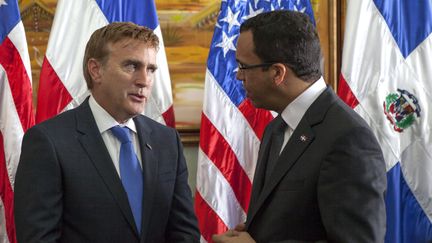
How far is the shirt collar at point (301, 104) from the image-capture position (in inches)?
75.4

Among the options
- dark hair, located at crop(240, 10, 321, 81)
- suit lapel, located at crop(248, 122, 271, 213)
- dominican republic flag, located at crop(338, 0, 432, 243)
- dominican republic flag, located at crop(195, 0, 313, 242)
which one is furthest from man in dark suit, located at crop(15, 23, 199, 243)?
dominican republic flag, located at crop(338, 0, 432, 243)

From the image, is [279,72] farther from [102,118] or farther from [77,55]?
[77,55]

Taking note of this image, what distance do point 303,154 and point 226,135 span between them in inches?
56.9

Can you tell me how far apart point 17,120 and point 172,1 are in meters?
1.09

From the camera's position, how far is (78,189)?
2.12 m

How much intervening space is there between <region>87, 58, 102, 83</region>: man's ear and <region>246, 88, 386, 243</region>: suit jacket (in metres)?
0.75

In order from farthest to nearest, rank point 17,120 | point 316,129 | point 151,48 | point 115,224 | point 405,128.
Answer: point 405,128 < point 17,120 < point 151,48 < point 115,224 < point 316,129

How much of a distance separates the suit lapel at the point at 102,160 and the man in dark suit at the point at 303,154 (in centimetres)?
41

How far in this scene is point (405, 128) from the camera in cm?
320

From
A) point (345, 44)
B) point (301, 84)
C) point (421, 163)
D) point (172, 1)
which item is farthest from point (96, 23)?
point (421, 163)

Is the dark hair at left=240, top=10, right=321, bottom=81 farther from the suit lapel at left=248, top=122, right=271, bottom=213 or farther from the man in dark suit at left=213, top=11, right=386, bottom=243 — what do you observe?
the suit lapel at left=248, top=122, right=271, bottom=213

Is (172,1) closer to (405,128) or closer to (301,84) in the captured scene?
(405,128)

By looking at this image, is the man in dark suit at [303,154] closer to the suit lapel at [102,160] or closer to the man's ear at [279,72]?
the man's ear at [279,72]

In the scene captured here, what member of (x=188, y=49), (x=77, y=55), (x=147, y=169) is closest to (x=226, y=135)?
(x=188, y=49)
